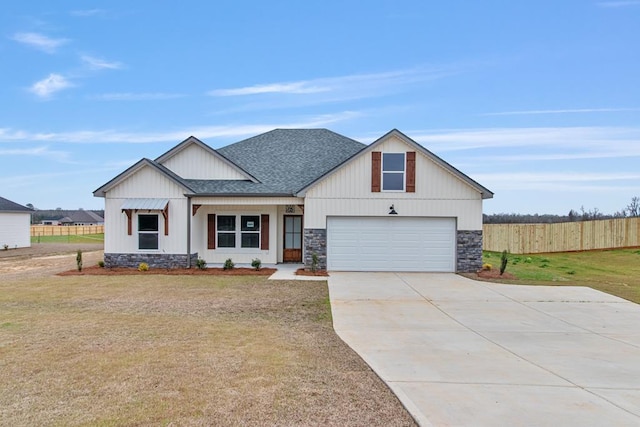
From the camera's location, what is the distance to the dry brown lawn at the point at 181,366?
4.37 metres

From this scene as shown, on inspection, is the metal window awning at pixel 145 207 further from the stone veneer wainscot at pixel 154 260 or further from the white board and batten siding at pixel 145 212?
the stone veneer wainscot at pixel 154 260

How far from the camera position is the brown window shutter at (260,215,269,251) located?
19.3m

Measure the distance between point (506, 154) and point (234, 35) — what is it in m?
18.8

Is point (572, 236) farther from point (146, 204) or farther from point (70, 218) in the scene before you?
point (70, 218)

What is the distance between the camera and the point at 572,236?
99.2 feet

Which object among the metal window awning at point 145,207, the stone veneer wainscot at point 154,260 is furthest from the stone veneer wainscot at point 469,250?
the metal window awning at point 145,207

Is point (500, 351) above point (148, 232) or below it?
below

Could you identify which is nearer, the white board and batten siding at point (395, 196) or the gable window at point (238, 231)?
the white board and batten siding at point (395, 196)

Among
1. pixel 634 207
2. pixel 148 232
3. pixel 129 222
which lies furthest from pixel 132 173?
pixel 634 207

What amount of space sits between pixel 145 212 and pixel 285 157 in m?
7.29

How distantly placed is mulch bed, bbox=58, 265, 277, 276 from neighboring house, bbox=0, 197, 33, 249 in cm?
1658

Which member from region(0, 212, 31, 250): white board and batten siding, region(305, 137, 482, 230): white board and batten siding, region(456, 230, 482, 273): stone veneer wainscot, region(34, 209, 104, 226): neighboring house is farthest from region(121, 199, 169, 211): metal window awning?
region(34, 209, 104, 226): neighboring house

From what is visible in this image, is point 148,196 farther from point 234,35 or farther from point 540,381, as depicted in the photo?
point 540,381

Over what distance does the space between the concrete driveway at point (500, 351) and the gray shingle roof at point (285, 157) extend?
7.00m
